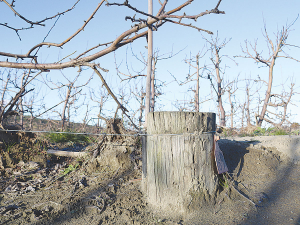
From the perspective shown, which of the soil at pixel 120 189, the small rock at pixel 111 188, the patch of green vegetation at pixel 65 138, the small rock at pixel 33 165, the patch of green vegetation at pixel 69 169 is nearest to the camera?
the soil at pixel 120 189

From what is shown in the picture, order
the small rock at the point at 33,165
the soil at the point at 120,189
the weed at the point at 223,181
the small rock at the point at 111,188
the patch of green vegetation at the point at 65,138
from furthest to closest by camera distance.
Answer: the patch of green vegetation at the point at 65,138 → the small rock at the point at 33,165 → the small rock at the point at 111,188 → the weed at the point at 223,181 → the soil at the point at 120,189

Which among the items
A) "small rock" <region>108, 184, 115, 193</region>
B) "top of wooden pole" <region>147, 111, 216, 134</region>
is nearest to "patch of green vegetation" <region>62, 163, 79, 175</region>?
"small rock" <region>108, 184, 115, 193</region>

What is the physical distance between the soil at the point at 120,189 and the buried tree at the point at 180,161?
17 centimetres

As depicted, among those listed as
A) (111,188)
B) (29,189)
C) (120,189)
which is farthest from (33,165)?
(120,189)

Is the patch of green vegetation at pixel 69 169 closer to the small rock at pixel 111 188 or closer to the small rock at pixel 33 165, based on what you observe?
the small rock at pixel 33 165

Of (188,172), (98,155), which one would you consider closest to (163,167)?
(188,172)

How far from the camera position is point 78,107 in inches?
476

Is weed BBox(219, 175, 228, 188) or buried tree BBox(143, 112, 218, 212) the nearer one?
buried tree BBox(143, 112, 218, 212)

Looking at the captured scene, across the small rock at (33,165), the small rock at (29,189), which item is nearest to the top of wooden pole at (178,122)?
the small rock at (29,189)

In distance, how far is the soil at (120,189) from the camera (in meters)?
2.50

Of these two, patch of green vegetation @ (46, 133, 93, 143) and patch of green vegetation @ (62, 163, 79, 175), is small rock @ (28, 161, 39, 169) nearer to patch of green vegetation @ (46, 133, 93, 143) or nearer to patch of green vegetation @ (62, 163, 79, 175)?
patch of green vegetation @ (62, 163, 79, 175)

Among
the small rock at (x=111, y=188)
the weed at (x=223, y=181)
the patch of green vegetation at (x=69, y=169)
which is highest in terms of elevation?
the weed at (x=223, y=181)

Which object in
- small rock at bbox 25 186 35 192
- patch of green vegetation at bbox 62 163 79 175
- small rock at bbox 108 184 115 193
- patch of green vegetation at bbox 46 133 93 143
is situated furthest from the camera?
patch of green vegetation at bbox 46 133 93 143

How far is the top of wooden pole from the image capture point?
2594 millimetres
